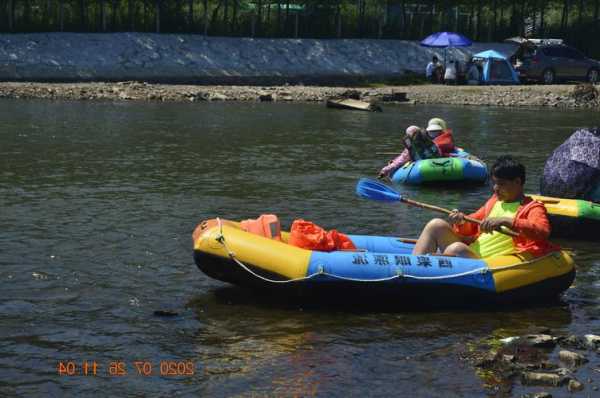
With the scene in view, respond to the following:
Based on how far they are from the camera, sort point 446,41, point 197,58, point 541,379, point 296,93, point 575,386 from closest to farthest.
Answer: point 575,386
point 541,379
point 296,93
point 446,41
point 197,58

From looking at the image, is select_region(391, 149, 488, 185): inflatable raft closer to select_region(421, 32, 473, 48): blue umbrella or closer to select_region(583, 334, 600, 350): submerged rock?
select_region(583, 334, 600, 350): submerged rock

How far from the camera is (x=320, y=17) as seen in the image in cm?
4941

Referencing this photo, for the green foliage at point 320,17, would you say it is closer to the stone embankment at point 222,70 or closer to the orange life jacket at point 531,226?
the stone embankment at point 222,70

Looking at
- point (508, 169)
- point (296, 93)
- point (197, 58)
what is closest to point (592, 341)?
point (508, 169)

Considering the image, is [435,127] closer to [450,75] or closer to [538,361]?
[538,361]

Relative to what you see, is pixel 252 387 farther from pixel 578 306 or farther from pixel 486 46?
pixel 486 46

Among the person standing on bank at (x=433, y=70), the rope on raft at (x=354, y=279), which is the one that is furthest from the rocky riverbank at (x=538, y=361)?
the person standing on bank at (x=433, y=70)

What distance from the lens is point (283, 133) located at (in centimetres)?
2783

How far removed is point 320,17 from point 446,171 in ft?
105

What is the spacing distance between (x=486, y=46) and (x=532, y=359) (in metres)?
43.8

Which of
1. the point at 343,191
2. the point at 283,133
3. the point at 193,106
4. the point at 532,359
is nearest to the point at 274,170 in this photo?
the point at 343,191

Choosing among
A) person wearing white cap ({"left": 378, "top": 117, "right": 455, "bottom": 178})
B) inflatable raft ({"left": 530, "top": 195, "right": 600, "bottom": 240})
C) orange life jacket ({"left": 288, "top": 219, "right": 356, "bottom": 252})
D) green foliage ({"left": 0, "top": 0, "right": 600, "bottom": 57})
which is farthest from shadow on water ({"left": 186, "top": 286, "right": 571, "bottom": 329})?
green foliage ({"left": 0, "top": 0, "right": 600, "bottom": 57})

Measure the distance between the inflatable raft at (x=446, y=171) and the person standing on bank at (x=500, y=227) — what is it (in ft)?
23.2

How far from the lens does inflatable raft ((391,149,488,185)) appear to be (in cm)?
1839
